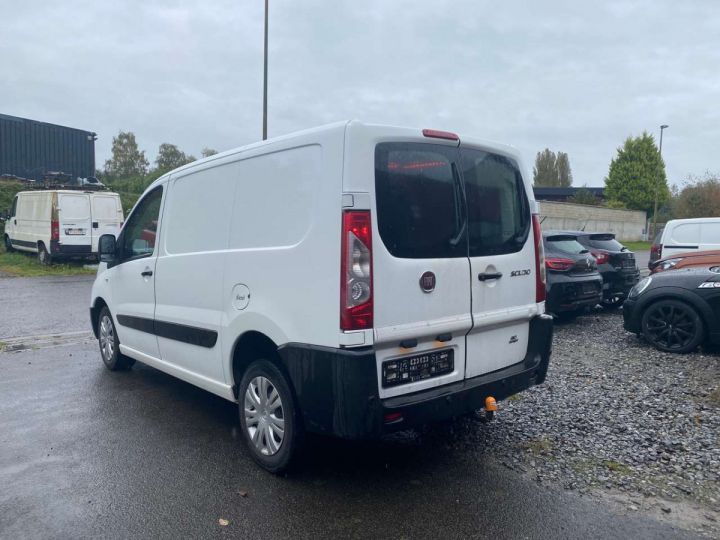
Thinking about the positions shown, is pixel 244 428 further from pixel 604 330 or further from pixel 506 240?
pixel 604 330

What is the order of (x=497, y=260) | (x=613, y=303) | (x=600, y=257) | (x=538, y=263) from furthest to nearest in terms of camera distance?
(x=613, y=303) → (x=600, y=257) → (x=538, y=263) → (x=497, y=260)

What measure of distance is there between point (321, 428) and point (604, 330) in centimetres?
662

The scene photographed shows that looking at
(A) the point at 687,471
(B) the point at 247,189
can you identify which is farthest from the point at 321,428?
(A) the point at 687,471

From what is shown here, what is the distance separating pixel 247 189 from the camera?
4.08 metres

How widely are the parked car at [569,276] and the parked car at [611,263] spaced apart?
0.97 metres

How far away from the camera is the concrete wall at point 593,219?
112ft

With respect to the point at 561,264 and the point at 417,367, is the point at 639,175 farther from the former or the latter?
the point at 417,367

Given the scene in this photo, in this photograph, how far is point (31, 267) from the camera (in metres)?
17.1

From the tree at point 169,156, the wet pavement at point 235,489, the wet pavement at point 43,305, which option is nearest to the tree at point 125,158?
the tree at point 169,156

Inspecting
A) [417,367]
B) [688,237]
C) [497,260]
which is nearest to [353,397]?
[417,367]

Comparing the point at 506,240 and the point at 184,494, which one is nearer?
the point at 184,494

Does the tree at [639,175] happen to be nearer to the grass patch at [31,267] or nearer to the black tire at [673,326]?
the grass patch at [31,267]

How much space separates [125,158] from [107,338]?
5217cm

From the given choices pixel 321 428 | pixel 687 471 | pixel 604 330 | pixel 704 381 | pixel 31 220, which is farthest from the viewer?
pixel 31 220
